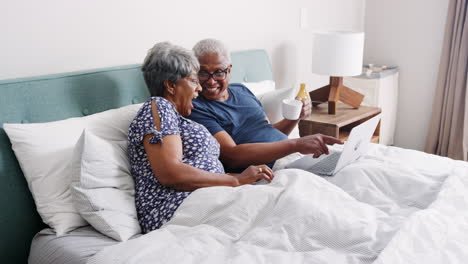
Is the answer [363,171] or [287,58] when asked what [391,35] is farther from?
[363,171]

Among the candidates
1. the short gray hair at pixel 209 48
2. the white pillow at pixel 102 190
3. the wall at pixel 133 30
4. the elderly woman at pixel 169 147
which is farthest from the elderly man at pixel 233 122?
the white pillow at pixel 102 190

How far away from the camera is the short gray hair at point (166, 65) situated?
1.61 metres

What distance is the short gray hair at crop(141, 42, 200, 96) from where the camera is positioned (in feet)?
5.29

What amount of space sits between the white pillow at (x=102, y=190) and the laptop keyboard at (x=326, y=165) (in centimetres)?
71

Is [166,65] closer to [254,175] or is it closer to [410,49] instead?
[254,175]

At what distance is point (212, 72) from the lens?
1880 mm

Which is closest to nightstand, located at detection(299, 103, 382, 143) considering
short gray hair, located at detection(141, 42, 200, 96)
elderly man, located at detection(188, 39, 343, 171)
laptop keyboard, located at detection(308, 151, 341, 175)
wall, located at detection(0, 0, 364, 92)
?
wall, located at detection(0, 0, 364, 92)

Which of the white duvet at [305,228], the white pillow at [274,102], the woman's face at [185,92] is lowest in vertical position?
the white duvet at [305,228]

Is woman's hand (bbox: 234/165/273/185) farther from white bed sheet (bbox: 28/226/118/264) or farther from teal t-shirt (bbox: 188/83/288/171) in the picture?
white bed sheet (bbox: 28/226/118/264)

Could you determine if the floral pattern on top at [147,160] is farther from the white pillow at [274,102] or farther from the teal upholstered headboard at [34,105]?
the white pillow at [274,102]

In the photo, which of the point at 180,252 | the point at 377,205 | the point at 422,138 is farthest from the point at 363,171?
the point at 422,138

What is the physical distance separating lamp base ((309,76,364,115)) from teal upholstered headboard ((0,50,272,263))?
1303mm

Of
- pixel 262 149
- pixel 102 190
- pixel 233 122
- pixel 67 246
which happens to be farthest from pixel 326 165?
pixel 67 246

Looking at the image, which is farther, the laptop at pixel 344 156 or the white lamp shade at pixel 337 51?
the white lamp shade at pixel 337 51
